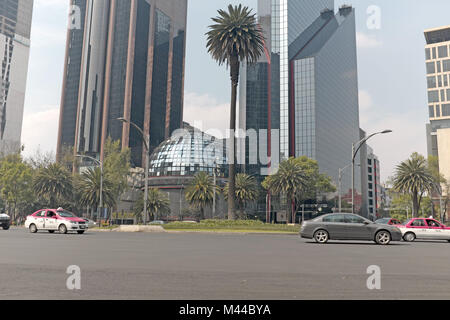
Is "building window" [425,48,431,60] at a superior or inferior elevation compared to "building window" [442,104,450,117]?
superior

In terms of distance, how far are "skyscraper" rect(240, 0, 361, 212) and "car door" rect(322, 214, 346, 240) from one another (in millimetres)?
99062

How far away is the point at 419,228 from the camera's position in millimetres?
24484

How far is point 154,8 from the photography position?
511 ft

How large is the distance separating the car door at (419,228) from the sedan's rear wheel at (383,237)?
708 centimetres

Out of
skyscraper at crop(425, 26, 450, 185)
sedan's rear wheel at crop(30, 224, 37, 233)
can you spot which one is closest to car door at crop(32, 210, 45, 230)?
sedan's rear wheel at crop(30, 224, 37, 233)

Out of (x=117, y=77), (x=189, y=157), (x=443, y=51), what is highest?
(x=443, y=51)

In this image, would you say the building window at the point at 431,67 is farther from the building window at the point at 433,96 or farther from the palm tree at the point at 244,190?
the palm tree at the point at 244,190

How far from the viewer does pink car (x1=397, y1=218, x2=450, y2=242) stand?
79.9 feet

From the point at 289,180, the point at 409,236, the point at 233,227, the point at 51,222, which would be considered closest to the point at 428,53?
the point at 289,180

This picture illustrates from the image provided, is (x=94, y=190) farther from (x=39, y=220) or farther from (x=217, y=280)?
(x=217, y=280)

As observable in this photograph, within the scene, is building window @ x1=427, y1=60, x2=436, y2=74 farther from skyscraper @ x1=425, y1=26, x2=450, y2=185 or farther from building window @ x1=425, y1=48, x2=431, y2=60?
building window @ x1=425, y1=48, x2=431, y2=60

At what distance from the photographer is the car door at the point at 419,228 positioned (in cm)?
2442

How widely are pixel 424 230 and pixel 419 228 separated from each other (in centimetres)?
33

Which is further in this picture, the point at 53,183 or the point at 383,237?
the point at 53,183
